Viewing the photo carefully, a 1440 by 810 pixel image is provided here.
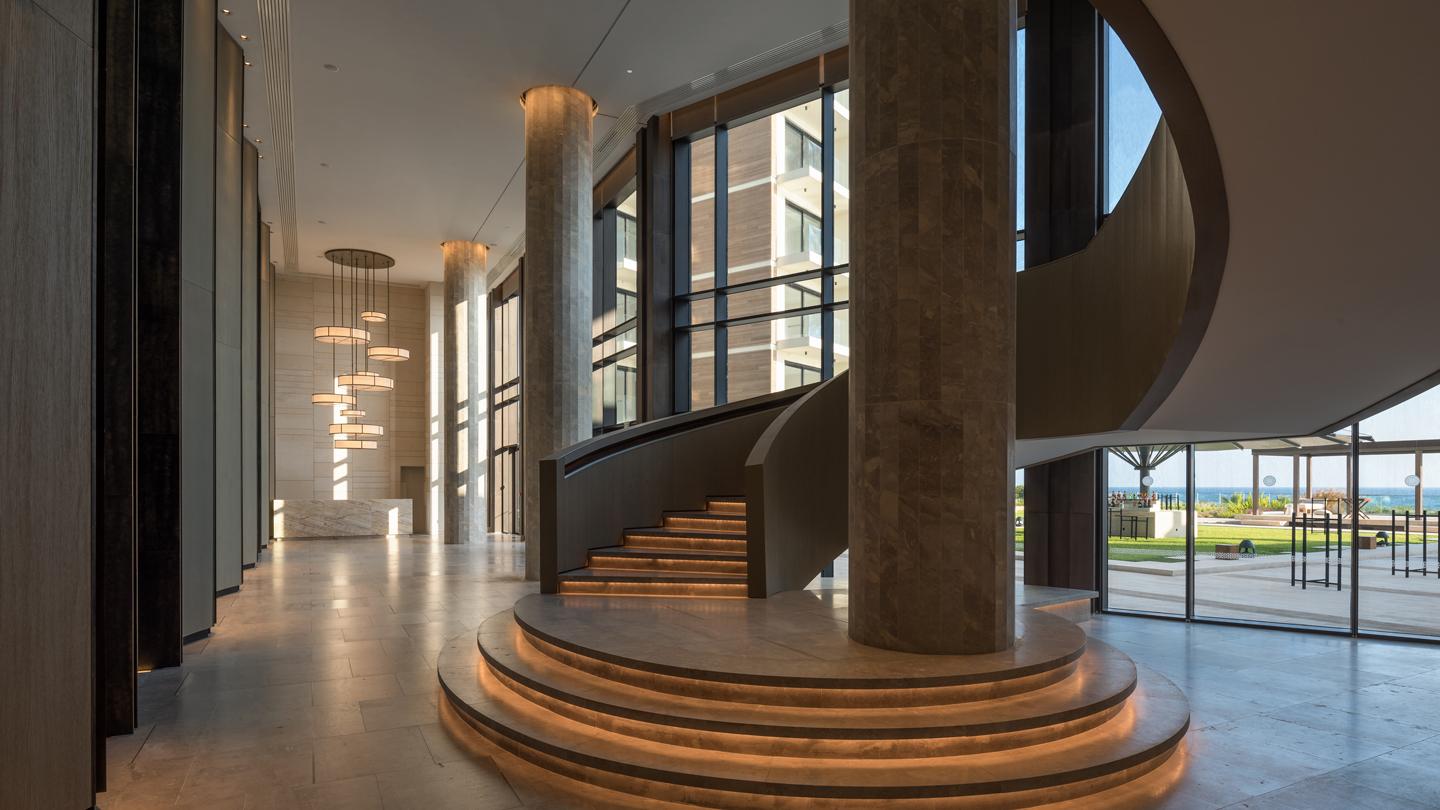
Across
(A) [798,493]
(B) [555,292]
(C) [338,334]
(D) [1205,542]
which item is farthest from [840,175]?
(C) [338,334]

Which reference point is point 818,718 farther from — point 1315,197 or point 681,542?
point 681,542

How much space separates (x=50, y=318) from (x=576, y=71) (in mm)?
9459

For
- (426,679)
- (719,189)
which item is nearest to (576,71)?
(719,189)

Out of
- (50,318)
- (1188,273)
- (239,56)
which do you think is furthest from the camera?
(239,56)

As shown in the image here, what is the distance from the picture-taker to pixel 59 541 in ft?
10.5

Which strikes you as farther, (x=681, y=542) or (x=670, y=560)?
(x=681, y=542)

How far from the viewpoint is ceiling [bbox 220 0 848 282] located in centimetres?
Answer: 1022

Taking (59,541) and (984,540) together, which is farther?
(984,540)

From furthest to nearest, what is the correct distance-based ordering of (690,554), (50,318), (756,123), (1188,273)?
(756,123) < (690,554) < (1188,273) < (50,318)

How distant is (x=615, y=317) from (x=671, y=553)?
9.30m

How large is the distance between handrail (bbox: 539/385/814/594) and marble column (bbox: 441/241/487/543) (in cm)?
1143

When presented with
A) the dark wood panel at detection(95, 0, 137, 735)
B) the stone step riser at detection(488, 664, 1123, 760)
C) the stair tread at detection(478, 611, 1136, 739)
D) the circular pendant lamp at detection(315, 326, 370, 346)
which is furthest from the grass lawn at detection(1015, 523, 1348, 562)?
the circular pendant lamp at detection(315, 326, 370, 346)

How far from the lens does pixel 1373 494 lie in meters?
8.91

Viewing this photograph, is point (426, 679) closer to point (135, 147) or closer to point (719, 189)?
point (135, 147)
